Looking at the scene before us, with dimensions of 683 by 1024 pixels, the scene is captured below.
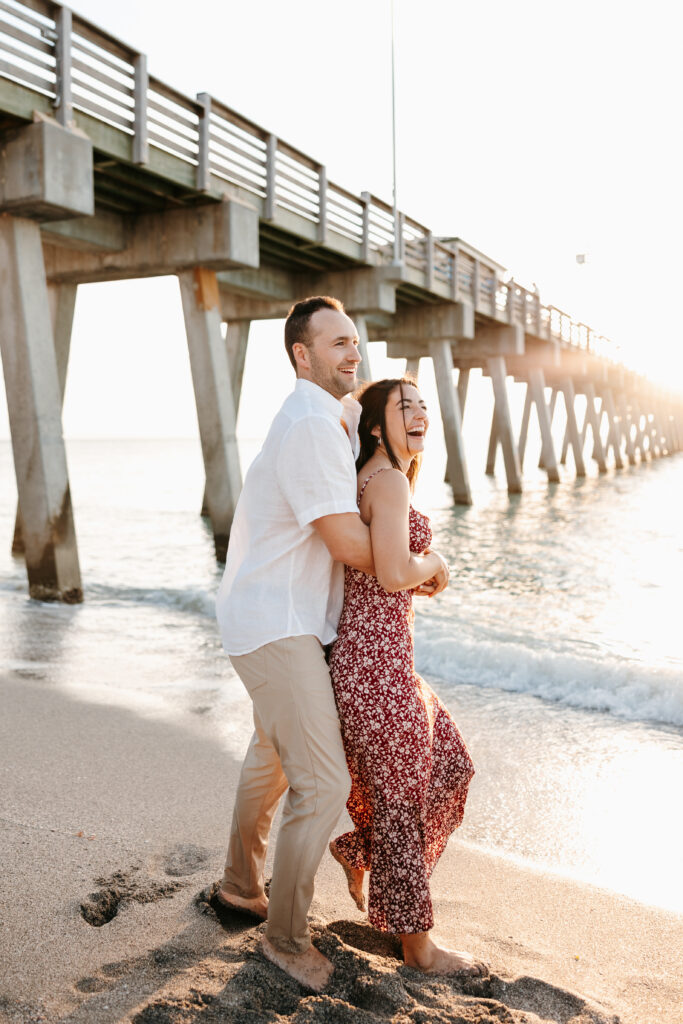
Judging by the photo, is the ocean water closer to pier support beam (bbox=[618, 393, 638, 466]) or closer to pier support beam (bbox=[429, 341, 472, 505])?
pier support beam (bbox=[429, 341, 472, 505])

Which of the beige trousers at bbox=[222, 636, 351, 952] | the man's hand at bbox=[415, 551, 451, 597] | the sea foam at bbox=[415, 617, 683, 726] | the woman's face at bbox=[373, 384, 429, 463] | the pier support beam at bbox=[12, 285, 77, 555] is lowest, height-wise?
the sea foam at bbox=[415, 617, 683, 726]

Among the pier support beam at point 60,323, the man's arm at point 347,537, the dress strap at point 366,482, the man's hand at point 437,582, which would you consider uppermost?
the pier support beam at point 60,323

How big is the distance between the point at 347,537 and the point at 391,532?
0.40 ft

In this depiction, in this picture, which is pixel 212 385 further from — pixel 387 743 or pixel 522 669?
pixel 387 743

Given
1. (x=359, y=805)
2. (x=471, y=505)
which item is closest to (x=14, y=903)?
(x=359, y=805)

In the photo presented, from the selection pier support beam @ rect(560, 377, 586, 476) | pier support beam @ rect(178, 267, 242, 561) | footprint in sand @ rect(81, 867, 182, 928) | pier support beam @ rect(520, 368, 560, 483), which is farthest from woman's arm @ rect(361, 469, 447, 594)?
pier support beam @ rect(560, 377, 586, 476)

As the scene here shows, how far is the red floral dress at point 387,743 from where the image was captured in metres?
2.38

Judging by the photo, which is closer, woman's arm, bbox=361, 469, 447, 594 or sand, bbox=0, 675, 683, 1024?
sand, bbox=0, 675, 683, 1024

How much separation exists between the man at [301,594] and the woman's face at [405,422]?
160 millimetres

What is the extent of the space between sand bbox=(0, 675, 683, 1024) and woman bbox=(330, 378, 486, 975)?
0.16 m

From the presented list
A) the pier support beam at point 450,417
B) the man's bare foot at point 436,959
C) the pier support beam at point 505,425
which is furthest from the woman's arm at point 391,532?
the pier support beam at point 505,425

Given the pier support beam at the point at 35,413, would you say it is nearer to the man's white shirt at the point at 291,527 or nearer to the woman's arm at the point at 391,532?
A: the man's white shirt at the point at 291,527

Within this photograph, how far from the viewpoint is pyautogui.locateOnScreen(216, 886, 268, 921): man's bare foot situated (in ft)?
8.59

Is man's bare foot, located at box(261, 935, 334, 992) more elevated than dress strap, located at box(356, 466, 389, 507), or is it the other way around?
dress strap, located at box(356, 466, 389, 507)
